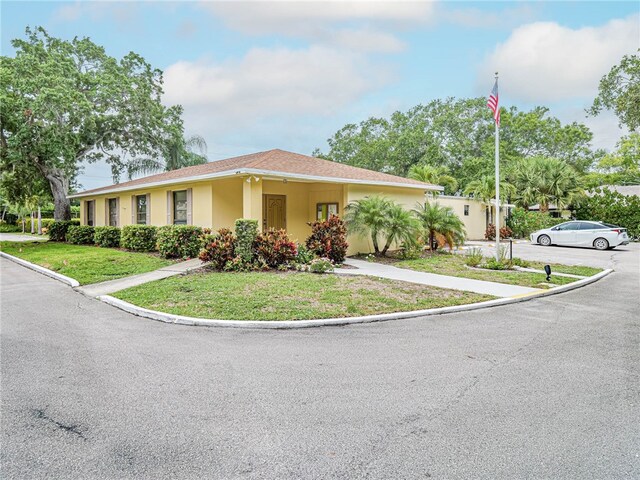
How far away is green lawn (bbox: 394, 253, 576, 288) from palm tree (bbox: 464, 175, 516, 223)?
12528mm

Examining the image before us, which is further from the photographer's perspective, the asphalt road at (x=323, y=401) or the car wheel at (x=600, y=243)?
the car wheel at (x=600, y=243)

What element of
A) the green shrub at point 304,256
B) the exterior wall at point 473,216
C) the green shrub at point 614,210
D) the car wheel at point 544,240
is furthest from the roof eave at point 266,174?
the green shrub at point 614,210

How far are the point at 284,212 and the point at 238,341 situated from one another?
11.0 meters

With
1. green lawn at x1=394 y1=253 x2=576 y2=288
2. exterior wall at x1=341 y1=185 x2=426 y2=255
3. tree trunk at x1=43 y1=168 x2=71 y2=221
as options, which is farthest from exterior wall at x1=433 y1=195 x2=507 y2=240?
tree trunk at x1=43 y1=168 x2=71 y2=221

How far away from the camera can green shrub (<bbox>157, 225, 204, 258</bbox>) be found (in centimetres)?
1408

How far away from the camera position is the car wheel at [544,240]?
23281 millimetres

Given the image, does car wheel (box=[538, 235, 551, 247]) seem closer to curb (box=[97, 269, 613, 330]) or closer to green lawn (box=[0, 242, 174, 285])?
curb (box=[97, 269, 613, 330])

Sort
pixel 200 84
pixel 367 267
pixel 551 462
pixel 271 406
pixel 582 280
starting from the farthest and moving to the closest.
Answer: pixel 200 84
pixel 367 267
pixel 582 280
pixel 271 406
pixel 551 462

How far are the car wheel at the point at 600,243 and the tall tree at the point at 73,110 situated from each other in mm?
24685

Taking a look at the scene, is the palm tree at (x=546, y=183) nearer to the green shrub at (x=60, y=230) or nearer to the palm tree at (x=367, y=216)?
the palm tree at (x=367, y=216)

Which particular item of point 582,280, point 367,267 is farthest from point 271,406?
point 582,280

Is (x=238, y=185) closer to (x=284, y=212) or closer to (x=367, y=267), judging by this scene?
(x=284, y=212)

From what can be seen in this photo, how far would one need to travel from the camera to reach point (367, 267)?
13.2 meters

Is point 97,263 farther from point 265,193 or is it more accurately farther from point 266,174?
point 266,174
